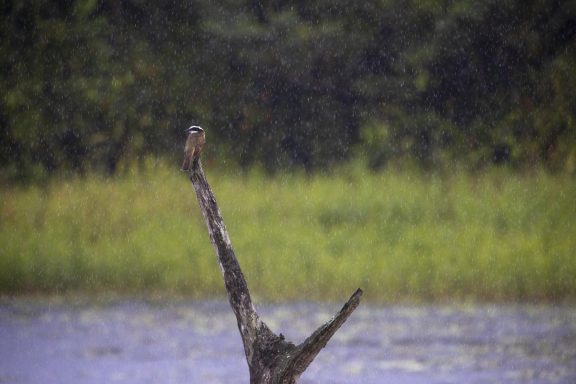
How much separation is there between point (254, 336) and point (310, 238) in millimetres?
8157

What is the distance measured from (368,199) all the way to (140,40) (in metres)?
5.82

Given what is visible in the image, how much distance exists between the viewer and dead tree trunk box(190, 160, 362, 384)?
17.1 feet

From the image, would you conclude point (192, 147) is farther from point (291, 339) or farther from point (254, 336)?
point (291, 339)

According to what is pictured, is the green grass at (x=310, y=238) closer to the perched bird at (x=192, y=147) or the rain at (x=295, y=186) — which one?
the rain at (x=295, y=186)

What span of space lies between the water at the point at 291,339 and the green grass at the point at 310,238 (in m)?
0.20

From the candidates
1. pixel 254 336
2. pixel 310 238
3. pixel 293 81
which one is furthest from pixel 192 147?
pixel 293 81

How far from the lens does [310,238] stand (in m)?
13.5

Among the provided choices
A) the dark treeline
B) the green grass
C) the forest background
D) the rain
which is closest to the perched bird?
the rain

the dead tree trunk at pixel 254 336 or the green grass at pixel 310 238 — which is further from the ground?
the green grass at pixel 310 238

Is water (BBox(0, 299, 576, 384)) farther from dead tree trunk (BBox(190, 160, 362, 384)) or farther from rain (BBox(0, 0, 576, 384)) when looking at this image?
dead tree trunk (BBox(190, 160, 362, 384))

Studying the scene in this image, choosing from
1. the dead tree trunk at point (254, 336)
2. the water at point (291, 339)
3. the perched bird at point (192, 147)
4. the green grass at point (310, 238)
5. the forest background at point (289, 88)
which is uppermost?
the forest background at point (289, 88)

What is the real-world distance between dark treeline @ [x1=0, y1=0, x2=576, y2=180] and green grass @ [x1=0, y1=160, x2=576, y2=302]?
10.2ft

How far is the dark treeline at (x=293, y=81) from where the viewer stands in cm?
1808

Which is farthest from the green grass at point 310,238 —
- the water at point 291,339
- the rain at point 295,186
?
the water at point 291,339
